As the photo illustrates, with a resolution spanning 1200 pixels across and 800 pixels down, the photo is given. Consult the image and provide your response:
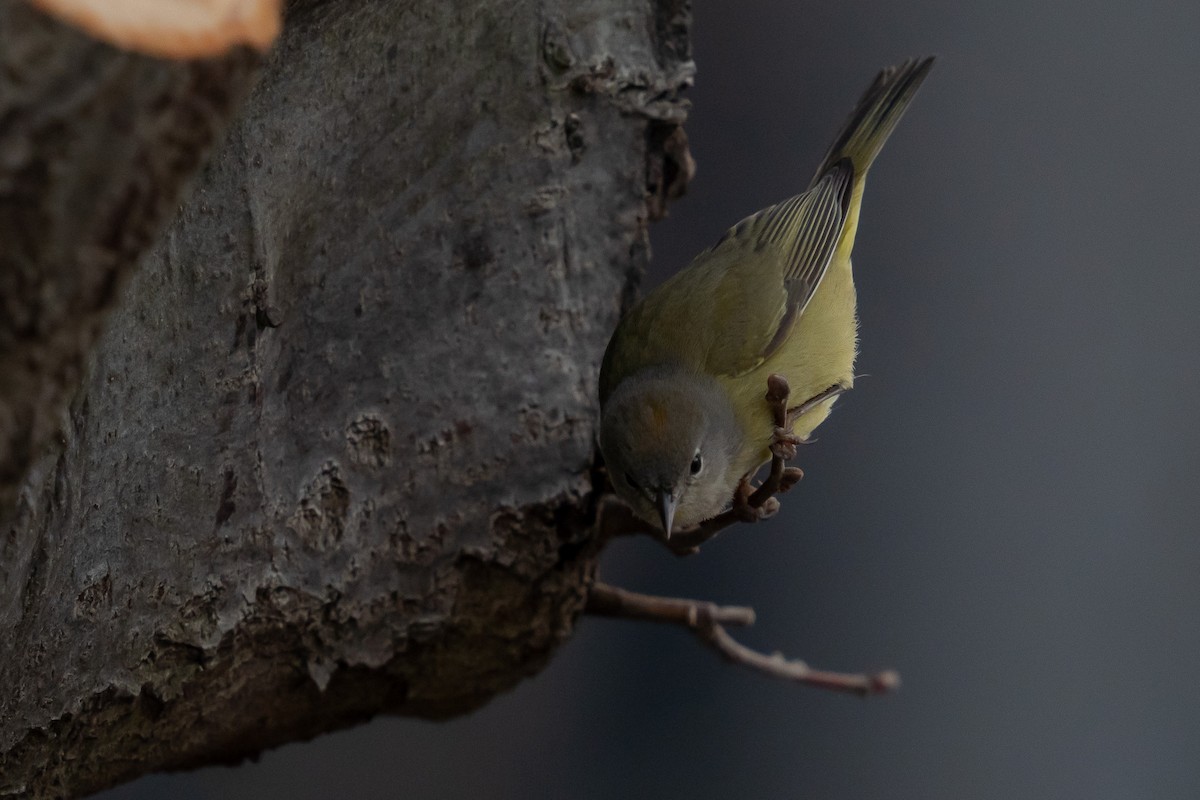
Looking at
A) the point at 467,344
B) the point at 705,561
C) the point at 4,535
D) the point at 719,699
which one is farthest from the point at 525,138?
the point at 719,699

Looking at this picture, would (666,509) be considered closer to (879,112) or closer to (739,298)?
(739,298)

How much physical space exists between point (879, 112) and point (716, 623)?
1.52m

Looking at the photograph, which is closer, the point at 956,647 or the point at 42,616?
the point at 42,616

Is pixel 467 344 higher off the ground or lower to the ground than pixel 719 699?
higher

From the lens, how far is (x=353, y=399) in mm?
2088

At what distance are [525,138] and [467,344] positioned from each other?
0.42 m

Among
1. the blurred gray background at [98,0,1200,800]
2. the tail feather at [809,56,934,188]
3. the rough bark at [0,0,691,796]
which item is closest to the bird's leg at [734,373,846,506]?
the rough bark at [0,0,691,796]

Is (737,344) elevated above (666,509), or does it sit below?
above

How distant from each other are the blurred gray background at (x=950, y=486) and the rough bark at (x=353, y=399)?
1651 mm

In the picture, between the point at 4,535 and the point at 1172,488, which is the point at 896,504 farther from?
the point at 4,535

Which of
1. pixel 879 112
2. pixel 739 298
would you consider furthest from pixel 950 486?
pixel 739 298

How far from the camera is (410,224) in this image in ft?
7.08

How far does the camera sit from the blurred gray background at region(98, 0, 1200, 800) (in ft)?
12.6

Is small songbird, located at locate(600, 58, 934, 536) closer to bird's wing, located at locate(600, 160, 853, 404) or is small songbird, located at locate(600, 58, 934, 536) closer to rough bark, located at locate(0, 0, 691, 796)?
bird's wing, located at locate(600, 160, 853, 404)
